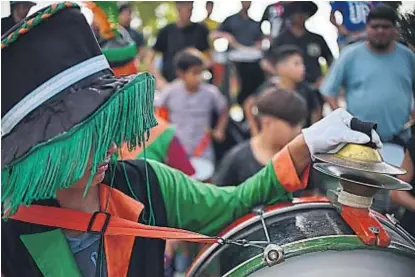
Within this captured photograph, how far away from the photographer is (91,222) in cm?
152

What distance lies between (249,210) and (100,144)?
48cm

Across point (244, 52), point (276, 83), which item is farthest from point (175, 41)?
point (276, 83)

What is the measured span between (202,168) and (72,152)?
2235mm

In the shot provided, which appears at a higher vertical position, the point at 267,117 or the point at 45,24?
the point at 45,24

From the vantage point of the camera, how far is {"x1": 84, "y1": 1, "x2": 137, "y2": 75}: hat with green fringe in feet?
7.68

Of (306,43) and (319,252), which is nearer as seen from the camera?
(319,252)

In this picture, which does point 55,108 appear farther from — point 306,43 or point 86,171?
point 306,43

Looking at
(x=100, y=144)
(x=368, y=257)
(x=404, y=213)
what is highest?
(x=100, y=144)

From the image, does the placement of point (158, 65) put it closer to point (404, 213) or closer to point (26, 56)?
point (404, 213)

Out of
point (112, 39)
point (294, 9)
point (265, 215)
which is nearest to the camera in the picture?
point (265, 215)

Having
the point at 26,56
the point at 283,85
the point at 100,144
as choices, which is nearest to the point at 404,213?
the point at 100,144

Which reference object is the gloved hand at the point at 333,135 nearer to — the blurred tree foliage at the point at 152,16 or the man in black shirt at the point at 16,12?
the man in black shirt at the point at 16,12

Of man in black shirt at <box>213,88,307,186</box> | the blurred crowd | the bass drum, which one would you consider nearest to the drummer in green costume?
the bass drum

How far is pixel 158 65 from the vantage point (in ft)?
16.8
